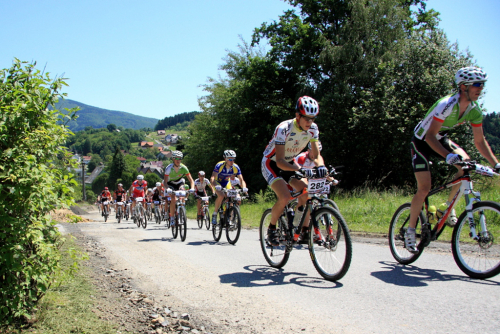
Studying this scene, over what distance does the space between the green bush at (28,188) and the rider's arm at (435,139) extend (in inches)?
170

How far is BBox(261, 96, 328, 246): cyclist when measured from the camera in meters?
5.27

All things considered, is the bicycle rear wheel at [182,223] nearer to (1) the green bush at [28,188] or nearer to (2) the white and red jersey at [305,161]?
(2) the white and red jersey at [305,161]

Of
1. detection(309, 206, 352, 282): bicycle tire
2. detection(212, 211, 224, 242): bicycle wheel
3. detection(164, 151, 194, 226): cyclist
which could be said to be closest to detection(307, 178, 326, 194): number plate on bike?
detection(309, 206, 352, 282): bicycle tire

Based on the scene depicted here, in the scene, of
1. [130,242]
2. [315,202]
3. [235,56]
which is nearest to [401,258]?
[315,202]

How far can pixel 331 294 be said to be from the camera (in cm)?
440

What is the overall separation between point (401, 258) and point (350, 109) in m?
21.3

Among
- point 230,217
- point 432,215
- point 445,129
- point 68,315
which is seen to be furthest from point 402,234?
point 230,217

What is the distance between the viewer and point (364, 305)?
13.0 ft

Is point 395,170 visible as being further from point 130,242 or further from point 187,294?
point 187,294

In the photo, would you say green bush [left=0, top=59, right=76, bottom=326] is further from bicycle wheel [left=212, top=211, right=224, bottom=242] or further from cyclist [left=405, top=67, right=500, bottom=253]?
bicycle wheel [left=212, top=211, right=224, bottom=242]

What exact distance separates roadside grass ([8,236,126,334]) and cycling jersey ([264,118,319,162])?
288 centimetres

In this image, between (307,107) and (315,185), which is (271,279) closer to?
(315,185)

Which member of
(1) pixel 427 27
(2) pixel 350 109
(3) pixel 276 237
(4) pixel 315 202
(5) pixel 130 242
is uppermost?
(1) pixel 427 27

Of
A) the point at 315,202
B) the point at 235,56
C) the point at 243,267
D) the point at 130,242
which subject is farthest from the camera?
the point at 235,56
